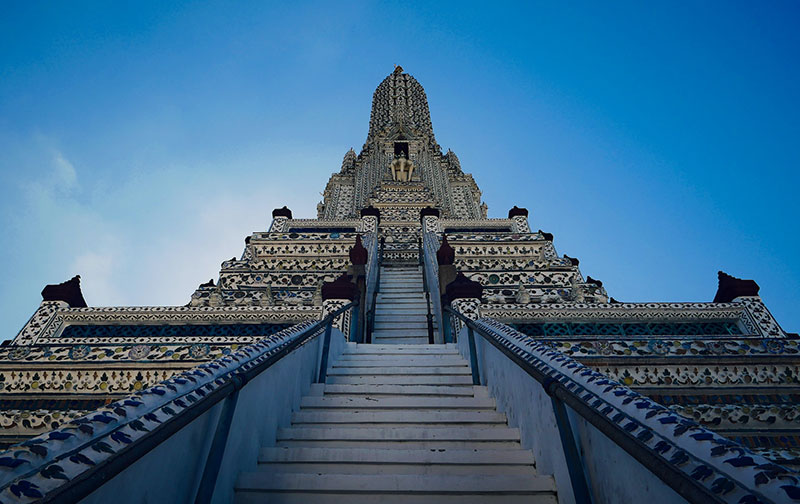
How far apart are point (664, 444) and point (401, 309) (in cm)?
720

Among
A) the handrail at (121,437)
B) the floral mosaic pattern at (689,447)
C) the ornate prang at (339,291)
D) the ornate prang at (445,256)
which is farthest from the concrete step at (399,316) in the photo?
the floral mosaic pattern at (689,447)

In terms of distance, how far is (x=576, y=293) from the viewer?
7.77m

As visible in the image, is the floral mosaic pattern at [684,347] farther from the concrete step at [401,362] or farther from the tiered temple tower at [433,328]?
the concrete step at [401,362]

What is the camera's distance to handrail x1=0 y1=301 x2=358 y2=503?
1080 millimetres

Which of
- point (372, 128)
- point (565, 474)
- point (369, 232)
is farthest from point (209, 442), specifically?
point (372, 128)

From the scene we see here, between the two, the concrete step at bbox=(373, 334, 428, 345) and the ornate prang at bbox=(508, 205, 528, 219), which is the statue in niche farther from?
the concrete step at bbox=(373, 334, 428, 345)

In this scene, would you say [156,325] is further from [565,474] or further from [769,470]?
[769,470]

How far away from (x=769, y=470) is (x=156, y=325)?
7.80 meters

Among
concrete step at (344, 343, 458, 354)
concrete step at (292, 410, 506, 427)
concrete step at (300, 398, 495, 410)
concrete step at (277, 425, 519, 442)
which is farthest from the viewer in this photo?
concrete step at (344, 343, 458, 354)

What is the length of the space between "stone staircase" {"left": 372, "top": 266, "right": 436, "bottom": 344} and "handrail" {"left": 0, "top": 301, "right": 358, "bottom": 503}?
5105 millimetres

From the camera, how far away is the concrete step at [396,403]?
145 inches

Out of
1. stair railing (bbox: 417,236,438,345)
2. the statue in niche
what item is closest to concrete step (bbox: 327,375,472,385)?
stair railing (bbox: 417,236,438,345)

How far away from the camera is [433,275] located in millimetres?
9016

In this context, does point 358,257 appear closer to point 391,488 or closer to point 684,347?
point 684,347
